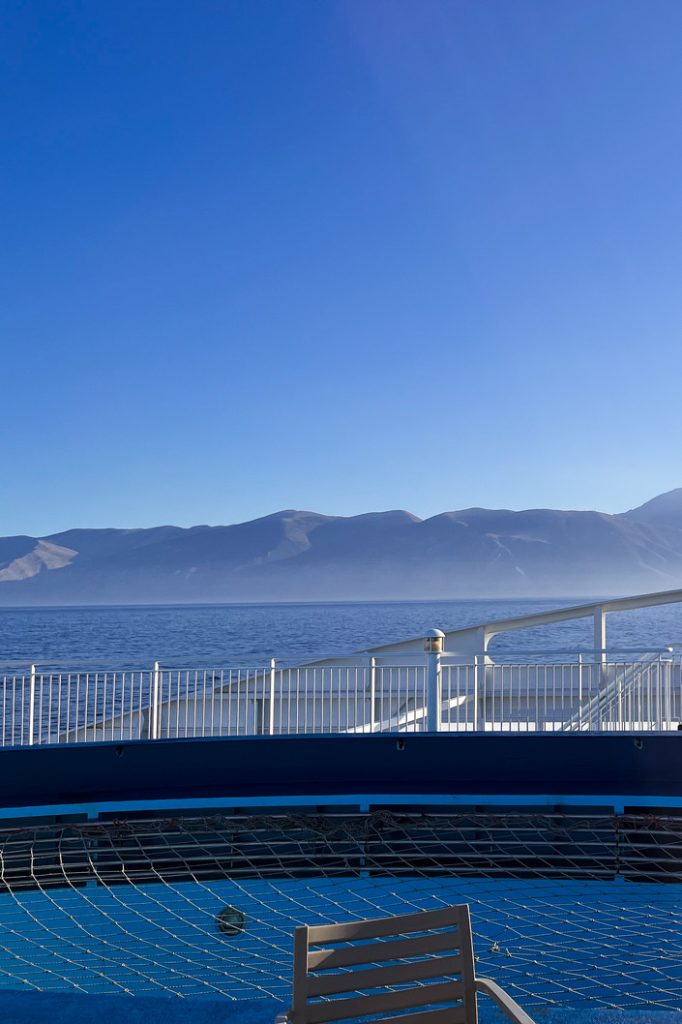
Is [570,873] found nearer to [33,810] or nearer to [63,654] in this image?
[33,810]

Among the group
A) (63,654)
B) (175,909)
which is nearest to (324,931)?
(175,909)

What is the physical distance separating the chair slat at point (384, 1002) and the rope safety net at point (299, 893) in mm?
2515

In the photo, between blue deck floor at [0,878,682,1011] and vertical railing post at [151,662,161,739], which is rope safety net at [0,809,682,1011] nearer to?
blue deck floor at [0,878,682,1011]

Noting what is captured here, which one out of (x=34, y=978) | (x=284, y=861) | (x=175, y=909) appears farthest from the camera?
(x=284, y=861)

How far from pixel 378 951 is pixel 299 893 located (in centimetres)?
469

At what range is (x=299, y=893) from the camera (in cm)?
736

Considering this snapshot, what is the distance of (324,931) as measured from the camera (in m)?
3.01

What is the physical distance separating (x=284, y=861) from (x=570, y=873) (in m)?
2.50

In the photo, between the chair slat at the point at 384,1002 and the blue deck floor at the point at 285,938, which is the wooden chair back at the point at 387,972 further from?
the blue deck floor at the point at 285,938

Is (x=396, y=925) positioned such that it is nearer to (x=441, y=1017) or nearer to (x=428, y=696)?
(x=441, y=1017)

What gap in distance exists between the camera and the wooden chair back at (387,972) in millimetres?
2955

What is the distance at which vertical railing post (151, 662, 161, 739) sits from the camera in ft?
31.9

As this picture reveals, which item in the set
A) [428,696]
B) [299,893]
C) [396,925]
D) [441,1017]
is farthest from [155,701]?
[441,1017]

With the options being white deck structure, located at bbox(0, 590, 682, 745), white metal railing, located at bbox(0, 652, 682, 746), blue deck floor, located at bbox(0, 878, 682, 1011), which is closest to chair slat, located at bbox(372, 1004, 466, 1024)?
blue deck floor, located at bbox(0, 878, 682, 1011)
